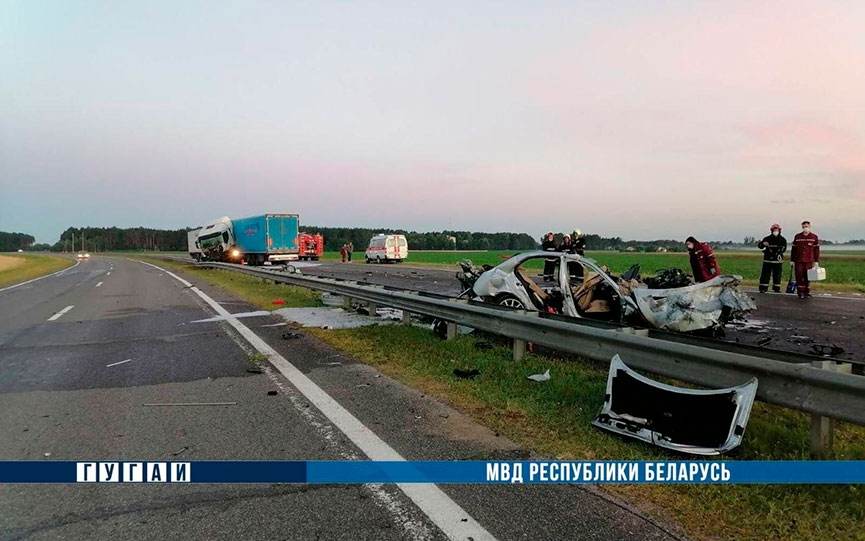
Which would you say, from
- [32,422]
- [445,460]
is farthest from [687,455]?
[32,422]

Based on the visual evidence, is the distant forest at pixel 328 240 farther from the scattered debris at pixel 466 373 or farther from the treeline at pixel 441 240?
the scattered debris at pixel 466 373

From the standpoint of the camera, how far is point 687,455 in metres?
3.66

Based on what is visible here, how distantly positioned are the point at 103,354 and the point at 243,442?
4.86 m

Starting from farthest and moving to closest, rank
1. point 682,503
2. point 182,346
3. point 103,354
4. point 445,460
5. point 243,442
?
1. point 182,346
2. point 103,354
3. point 243,442
4. point 445,460
5. point 682,503

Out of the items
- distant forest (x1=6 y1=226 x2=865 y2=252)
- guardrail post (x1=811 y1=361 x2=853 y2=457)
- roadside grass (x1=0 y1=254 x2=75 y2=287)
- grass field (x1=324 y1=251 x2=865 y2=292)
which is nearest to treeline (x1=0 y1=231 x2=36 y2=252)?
distant forest (x1=6 y1=226 x2=865 y2=252)

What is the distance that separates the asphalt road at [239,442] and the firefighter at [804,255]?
1347 centimetres

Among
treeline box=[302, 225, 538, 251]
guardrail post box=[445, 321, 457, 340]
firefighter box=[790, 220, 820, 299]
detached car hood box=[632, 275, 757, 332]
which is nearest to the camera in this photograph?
detached car hood box=[632, 275, 757, 332]

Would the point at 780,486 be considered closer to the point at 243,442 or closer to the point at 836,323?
the point at 243,442

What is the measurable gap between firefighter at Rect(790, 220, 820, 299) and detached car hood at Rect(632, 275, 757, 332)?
9114mm

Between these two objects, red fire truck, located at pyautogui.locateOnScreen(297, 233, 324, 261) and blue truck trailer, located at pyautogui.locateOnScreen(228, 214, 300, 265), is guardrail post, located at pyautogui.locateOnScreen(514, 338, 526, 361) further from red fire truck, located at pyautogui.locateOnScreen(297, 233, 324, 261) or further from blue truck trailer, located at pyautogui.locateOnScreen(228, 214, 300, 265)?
red fire truck, located at pyautogui.locateOnScreen(297, 233, 324, 261)

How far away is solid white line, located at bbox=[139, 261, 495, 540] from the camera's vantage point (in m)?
2.77

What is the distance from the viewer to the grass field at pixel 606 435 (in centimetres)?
283

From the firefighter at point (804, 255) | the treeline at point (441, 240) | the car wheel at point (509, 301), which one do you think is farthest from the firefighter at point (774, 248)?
the treeline at point (441, 240)

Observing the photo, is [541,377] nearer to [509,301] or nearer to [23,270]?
[509,301]
